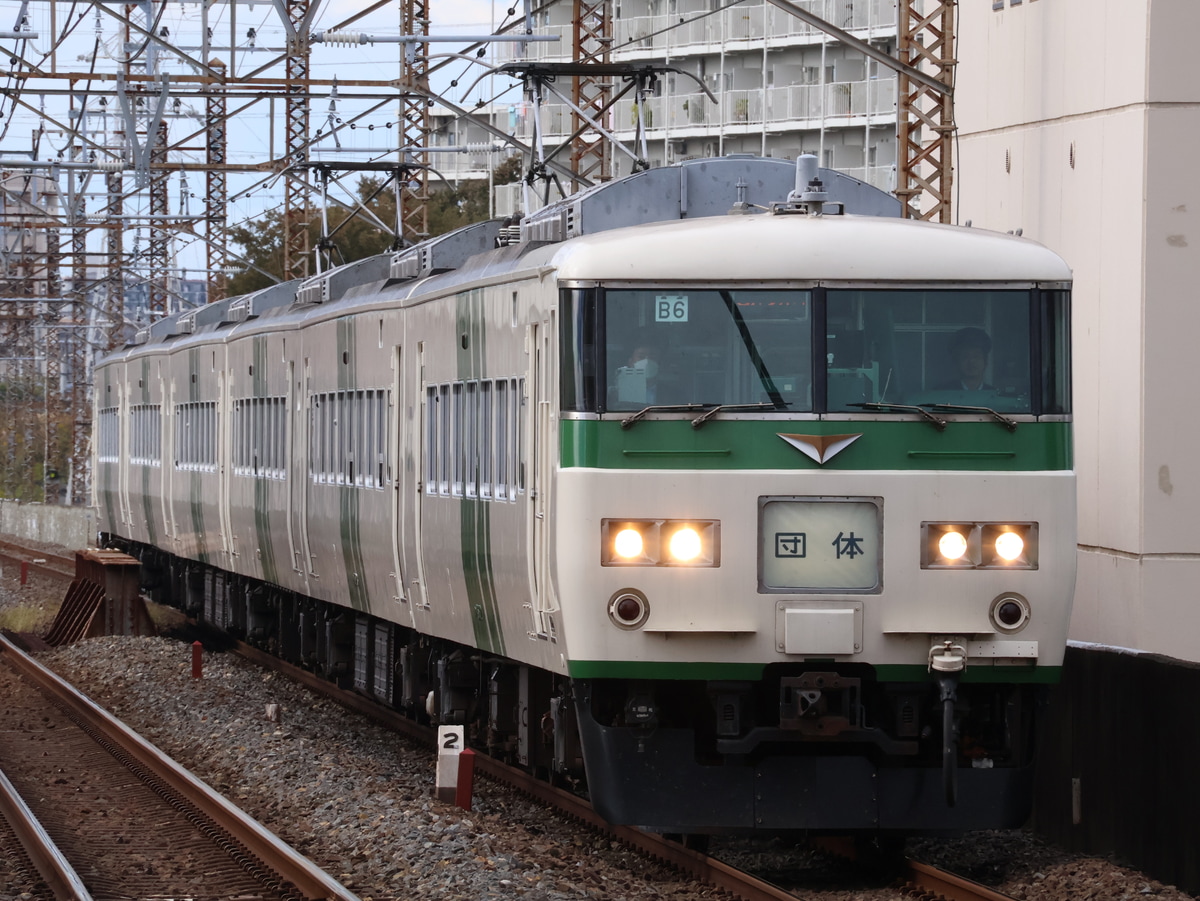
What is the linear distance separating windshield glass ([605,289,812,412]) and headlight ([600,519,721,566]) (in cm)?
51

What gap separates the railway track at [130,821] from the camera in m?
10.1

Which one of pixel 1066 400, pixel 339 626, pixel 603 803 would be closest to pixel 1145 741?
pixel 1066 400

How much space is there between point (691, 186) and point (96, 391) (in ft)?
69.6

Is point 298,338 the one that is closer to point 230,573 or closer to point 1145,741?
point 230,573

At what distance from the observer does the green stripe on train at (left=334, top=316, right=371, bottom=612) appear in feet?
48.5

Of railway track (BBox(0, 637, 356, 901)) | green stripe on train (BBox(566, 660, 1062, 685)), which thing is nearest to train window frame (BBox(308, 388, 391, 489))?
railway track (BBox(0, 637, 356, 901))

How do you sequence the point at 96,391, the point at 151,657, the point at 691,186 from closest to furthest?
the point at 691,186
the point at 151,657
the point at 96,391

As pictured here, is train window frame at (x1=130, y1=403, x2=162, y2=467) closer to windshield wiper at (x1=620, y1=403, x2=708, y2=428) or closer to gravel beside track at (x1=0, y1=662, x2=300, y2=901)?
gravel beside track at (x1=0, y1=662, x2=300, y2=901)

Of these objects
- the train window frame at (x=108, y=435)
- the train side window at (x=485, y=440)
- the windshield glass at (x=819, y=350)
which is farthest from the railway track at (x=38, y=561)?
the windshield glass at (x=819, y=350)

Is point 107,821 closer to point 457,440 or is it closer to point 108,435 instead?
point 457,440

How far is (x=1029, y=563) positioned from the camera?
30.7 feet

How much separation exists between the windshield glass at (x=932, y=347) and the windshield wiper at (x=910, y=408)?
0.09 feet

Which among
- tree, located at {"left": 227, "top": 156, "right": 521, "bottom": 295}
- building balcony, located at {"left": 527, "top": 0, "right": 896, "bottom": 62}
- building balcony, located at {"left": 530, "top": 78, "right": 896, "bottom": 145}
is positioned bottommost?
tree, located at {"left": 227, "top": 156, "right": 521, "bottom": 295}

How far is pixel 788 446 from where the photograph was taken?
365 inches
